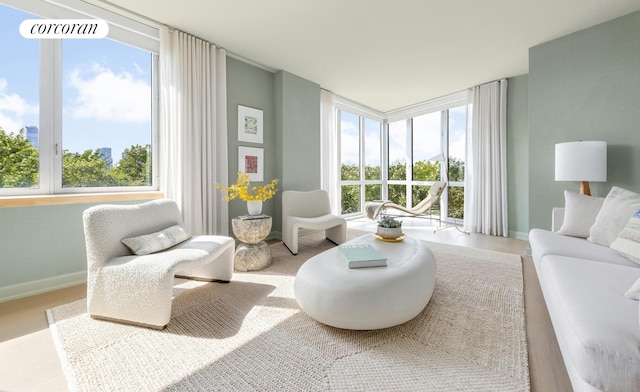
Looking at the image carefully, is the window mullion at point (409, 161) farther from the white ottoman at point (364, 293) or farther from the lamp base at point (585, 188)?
the white ottoman at point (364, 293)

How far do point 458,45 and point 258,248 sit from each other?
134 inches

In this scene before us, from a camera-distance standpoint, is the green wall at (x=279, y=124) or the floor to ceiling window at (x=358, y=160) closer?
the green wall at (x=279, y=124)

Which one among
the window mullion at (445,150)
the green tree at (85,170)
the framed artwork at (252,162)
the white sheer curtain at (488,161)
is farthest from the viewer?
the window mullion at (445,150)

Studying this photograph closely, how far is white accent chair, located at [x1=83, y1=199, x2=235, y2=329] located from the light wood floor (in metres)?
0.32

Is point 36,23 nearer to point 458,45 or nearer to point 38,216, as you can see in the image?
point 38,216

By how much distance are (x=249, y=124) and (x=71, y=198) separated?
2.18 m

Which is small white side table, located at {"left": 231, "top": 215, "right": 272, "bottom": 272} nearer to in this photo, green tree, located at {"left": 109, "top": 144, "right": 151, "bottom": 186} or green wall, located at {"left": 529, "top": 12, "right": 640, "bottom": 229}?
green tree, located at {"left": 109, "top": 144, "right": 151, "bottom": 186}

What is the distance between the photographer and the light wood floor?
1225 millimetres

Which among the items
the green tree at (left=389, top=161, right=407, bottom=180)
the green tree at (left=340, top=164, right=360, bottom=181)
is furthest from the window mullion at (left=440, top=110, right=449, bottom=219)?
the green tree at (left=340, top=164, right=360, bottom=181)

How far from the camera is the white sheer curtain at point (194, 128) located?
9.63 ft

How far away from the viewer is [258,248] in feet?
9.15

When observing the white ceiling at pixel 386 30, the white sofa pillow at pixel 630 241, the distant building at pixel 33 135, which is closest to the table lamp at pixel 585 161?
the white sofa pillow at pixel 630 241

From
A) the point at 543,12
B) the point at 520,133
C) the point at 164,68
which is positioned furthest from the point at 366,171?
the point at 164,68

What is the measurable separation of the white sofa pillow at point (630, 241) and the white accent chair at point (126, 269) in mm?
2710
